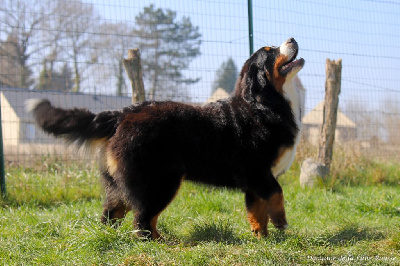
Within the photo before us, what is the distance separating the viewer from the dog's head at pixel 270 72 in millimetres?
4074

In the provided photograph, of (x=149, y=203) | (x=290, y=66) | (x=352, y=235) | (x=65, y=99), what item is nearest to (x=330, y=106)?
(x=290, y=66)

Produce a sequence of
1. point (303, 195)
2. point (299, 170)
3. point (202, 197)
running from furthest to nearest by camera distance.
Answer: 1. point (299, 170)
2. point (303, 195)
3. point (202, 197)

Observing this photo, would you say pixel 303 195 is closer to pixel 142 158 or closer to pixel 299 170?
pixel 299 170

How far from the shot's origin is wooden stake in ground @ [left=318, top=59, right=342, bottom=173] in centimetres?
734

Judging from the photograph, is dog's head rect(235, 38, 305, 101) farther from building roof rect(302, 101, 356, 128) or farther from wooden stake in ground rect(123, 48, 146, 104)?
building roof rect(302, 101, 356, 128)

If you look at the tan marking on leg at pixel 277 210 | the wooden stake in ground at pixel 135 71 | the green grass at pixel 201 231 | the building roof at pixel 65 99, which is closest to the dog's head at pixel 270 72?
the tan marking on leg at pixel 277 210

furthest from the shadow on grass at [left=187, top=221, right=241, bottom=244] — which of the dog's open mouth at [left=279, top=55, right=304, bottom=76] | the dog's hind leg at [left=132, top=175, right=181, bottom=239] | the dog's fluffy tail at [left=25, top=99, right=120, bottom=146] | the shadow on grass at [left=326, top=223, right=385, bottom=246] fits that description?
the dog's open mouth at [left=279, top=55, right=304, bottom=76]

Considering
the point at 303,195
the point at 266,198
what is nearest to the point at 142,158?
the point at 266,198

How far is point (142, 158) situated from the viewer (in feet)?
11.6

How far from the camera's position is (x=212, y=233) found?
3.77 metres

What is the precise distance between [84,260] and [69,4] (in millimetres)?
5429

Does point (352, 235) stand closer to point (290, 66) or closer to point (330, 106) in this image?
point (290, 66)

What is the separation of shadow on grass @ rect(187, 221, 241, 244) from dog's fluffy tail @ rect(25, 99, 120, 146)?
1324mm

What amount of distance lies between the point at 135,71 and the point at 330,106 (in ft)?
12.7
